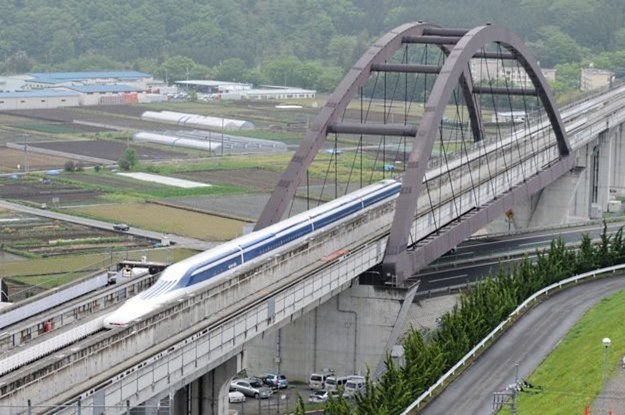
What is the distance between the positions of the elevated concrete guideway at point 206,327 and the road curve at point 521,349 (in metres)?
6.38

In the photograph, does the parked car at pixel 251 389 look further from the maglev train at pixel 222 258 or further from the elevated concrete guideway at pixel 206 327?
the maglev train at pixel 222 258

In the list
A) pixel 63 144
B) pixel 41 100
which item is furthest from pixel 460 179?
pixel 41 100

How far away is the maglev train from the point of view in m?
43.9

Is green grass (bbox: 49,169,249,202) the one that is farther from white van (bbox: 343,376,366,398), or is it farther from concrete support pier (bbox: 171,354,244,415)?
concrete support pier (bbox: 171,354,244,415)

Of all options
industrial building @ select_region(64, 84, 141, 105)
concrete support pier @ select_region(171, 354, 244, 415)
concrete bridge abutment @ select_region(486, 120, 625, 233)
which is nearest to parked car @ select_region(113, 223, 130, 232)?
concrete bridge abutment @ select_region(486, 120, 625, 233)

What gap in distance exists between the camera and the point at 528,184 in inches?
3199

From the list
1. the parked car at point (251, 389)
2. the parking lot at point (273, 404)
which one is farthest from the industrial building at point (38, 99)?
the parking lot at point (273, 404)

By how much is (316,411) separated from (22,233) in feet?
146

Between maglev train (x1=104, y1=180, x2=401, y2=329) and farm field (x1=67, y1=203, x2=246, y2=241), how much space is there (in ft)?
92.0

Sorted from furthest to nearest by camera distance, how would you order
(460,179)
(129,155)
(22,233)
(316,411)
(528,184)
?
(129,155) → (22,233) → (528,184) → (460,179) → (316,411)

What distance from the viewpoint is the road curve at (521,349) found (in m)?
46.8

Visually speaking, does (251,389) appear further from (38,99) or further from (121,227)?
(38,99)

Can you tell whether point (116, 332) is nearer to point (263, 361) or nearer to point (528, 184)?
point (263, 361)

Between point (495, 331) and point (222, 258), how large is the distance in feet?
36.5
